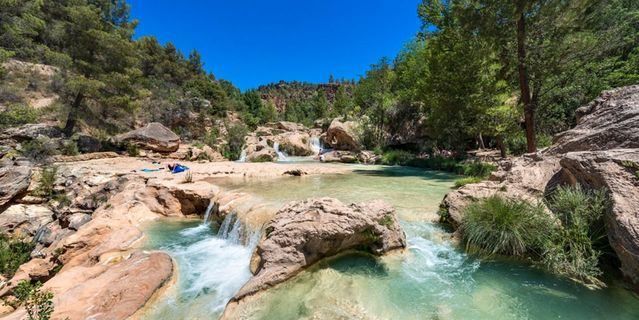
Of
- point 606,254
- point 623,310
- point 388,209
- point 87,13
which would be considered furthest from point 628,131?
point 87,13

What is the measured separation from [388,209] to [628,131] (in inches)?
195

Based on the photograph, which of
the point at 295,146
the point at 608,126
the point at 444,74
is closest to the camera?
the point at 608,126

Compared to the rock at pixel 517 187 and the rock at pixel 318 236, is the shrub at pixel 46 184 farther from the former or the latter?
the rock at pixel 517 187

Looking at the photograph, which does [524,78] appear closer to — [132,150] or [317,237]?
[317,237]

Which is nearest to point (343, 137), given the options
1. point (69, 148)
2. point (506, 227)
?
point (69, 148)

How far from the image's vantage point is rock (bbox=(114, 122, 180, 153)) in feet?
76.0

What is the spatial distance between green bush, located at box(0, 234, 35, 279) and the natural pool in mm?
6248

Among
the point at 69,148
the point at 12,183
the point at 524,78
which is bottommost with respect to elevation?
the point at 12,183

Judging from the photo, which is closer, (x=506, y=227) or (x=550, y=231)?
(x=550, y=231)

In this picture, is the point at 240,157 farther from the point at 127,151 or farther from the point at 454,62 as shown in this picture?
the point at 454,62

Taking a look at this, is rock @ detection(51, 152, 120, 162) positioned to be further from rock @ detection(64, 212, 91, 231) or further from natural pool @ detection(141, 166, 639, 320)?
natural pool @ detection(141, 166, 639, 320)

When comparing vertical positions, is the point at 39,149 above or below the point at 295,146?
below

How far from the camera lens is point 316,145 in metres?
31.9

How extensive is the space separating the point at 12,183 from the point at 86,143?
12.3 metres
